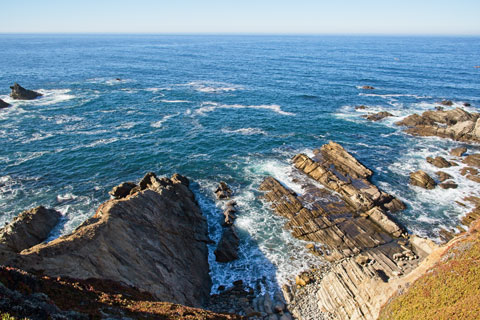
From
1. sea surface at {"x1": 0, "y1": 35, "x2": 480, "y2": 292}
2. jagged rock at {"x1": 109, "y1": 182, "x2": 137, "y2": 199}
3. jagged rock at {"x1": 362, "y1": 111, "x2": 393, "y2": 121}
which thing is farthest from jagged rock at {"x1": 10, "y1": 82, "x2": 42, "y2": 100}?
jagged rock at {"x1": 362, "y1": 111, "x2": 393, "y2": 121}

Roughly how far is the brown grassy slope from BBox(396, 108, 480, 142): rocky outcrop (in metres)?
55.9

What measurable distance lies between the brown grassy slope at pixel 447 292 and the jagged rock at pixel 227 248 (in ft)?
63.0

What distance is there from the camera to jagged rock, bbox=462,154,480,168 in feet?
187

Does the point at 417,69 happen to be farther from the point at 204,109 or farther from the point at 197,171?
the point at 197,171

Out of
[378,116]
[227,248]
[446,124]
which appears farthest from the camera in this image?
[378,116]

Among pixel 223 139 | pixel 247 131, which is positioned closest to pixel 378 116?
pixel 247 131

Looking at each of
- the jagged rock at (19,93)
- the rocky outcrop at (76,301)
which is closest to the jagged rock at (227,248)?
the rocky outcrop at (76,301)

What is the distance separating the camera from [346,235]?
3988 cm

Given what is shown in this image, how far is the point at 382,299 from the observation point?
26.5 metres

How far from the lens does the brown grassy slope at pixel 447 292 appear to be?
20531mm

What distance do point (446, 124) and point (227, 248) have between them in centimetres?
7558

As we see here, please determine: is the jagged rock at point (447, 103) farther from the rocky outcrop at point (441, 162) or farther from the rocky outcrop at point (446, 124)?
the rocky outcrop at point (441, 162)

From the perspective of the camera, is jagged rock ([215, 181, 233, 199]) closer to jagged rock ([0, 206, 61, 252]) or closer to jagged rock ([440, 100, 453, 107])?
jagged rock ([0, 206, 61, 252])

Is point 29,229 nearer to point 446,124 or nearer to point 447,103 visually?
point 446,124
